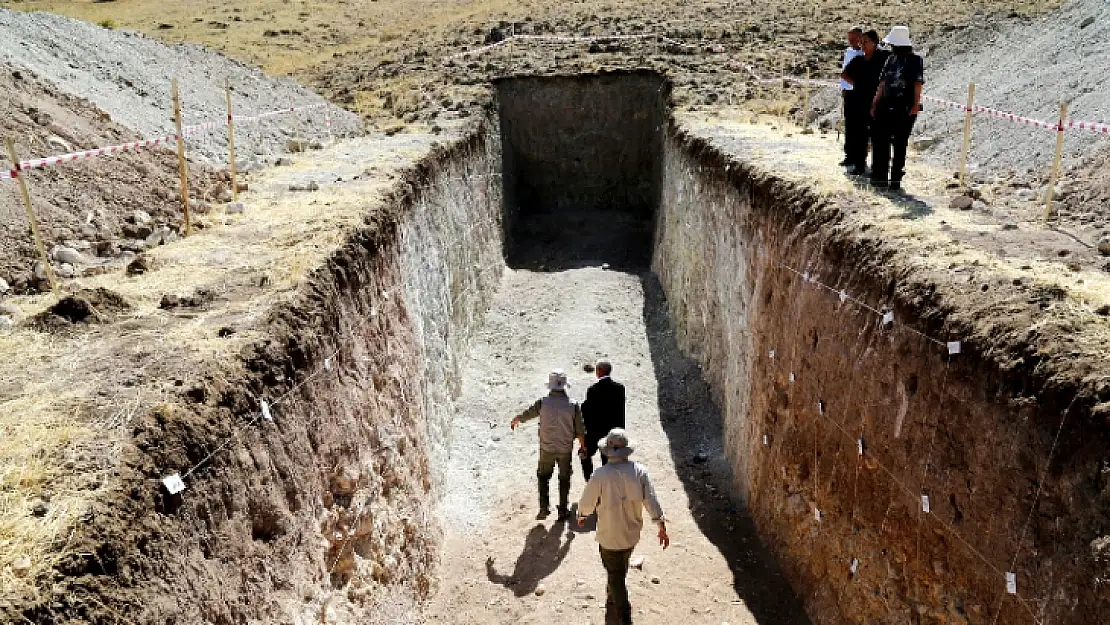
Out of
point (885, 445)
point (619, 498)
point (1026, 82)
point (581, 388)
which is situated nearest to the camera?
point (885, 445)

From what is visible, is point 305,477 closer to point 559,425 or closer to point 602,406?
point 559,425

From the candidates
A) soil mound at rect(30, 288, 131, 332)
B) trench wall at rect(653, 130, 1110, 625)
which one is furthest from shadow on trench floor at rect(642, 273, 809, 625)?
soil mound at rect(30, 288, 131, 332)

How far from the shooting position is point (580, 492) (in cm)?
988

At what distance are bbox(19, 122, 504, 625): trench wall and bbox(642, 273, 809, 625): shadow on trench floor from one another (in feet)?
10.3

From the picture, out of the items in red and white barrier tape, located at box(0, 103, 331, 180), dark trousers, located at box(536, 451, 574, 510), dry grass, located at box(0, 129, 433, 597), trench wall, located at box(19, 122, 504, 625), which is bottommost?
dark trousers, located at box(536, 451, 574, 510)

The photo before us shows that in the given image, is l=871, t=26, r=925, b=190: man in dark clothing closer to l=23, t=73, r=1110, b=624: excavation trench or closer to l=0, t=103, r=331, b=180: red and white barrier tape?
l=23, t=73, r=1110, b=624: excavation trench

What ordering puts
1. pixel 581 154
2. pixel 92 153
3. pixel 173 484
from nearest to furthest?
pixel 173 484 → pixel 92 153 → pixel 581 154

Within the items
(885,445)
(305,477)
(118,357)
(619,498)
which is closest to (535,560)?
(619,498)

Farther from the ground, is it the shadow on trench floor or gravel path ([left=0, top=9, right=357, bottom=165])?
gravel path ([left=0, top=9, right=357, bottom=165])

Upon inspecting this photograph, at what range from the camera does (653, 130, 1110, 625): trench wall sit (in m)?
4.26

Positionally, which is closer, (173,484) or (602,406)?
(173,484)

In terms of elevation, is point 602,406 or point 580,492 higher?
point 602,406

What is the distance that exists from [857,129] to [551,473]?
17.7 ft

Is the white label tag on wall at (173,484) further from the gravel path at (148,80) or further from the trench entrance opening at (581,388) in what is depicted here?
the gravel path at (148,80)
